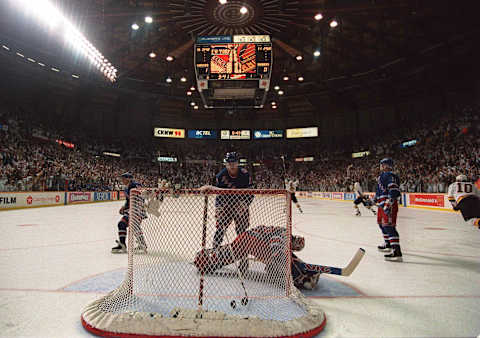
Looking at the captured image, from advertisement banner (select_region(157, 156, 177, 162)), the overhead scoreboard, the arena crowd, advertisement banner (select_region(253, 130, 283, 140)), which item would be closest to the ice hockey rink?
the overhead scoreboard

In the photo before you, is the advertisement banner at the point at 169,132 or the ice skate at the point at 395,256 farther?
the advertisement banner at the point at 169,132

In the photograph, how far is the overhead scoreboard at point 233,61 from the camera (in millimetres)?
9641

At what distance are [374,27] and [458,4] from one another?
4.42 metres

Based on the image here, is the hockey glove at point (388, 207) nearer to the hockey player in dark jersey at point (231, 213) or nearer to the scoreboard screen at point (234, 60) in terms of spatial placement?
the hockey player in dark jersey at point (231, 213)

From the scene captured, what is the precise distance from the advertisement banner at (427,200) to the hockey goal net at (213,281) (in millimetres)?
14411

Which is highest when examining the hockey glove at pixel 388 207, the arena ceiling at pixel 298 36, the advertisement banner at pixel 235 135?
the arena ceiling at pixel 298 36

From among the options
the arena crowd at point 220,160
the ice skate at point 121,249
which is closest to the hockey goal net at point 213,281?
the ice skate at point 121,249

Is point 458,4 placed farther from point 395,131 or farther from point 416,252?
point 416,252

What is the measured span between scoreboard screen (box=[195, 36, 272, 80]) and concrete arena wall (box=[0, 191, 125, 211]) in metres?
12.1

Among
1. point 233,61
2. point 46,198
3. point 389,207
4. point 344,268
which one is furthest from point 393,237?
point 46,198

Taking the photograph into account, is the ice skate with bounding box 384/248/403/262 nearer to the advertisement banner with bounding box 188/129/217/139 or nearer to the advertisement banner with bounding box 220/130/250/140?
the advertisement banner with bounding box 220/130/250/140

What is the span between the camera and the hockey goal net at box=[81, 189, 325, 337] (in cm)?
228

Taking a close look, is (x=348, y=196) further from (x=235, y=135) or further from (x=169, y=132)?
(x=169, y=132)

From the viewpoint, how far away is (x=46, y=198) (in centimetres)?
1670
